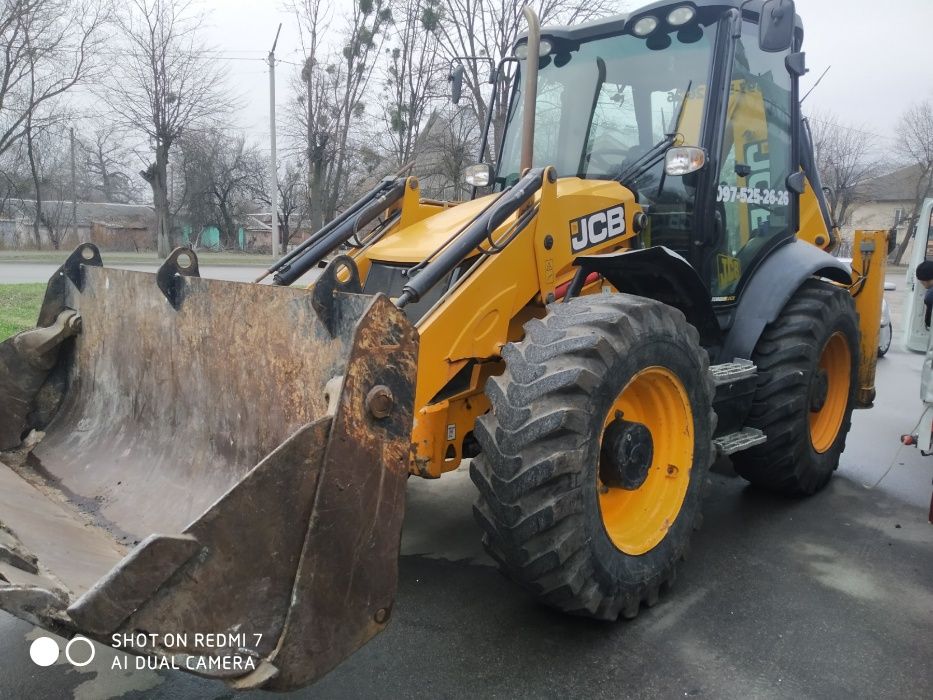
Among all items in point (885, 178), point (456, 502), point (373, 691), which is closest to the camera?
point (373, 691)

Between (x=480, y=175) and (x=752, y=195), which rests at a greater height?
(x=480, y=175)

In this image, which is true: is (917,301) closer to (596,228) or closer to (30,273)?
(596,228)

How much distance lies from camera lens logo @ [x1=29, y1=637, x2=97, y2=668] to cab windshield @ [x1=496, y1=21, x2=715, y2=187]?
339cm

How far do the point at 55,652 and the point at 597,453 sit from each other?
93.4 inches

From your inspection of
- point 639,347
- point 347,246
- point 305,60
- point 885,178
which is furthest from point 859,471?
point 885,178

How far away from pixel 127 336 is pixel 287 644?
2204mm

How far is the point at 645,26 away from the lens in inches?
167

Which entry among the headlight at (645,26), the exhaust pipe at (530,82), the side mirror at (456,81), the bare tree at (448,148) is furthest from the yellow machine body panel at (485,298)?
the bare tree at (448,148)

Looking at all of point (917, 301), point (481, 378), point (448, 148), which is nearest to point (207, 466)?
point (481, 378)

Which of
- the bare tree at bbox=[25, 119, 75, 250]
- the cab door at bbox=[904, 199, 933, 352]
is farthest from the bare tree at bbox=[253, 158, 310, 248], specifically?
the cab door at bbox=[904, 199, 933, 352]

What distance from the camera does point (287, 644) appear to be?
2.12 metres

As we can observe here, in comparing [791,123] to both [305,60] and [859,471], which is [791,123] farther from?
[305,60]

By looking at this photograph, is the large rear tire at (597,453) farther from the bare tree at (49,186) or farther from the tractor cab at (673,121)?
the bare tree at (49,186)

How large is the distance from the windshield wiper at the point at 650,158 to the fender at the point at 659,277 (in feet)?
2.12
